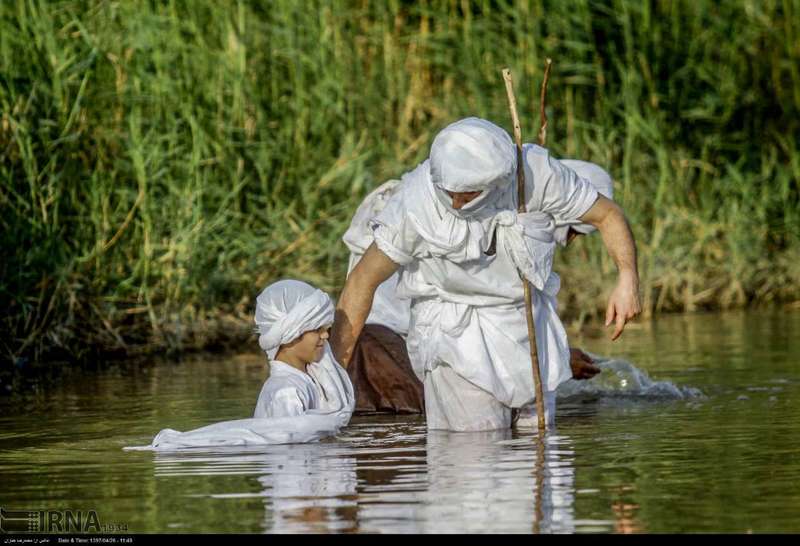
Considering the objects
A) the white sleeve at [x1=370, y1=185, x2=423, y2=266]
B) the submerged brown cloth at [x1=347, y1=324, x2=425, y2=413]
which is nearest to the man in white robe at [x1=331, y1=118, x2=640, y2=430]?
the white sleeve at [x1=370, y1=185, x2=423, y2=266]

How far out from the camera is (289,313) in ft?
23.2

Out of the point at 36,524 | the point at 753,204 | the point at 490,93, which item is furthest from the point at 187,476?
the point at 753,204

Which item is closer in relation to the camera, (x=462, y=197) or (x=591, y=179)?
(x=462, y=197)

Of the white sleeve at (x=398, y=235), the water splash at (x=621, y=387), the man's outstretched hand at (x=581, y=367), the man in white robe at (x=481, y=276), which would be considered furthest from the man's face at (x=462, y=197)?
the water splash at (x=621, y=387)

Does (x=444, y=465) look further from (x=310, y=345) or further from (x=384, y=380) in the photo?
(x=384, y=380)

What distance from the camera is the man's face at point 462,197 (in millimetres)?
6605

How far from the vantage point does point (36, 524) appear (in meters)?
5.26

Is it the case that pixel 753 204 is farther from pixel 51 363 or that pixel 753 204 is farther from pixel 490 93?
pixel 51 363

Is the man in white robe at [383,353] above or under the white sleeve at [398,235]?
under

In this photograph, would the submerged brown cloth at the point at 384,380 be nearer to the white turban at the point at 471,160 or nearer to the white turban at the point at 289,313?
the white turban at the point at 289,313

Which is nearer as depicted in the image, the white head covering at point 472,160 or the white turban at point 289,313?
the white head covering at point 472,160

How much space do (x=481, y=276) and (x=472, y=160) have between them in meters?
0.59

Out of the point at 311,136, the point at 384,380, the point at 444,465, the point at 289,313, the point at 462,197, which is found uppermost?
the point at 311,136

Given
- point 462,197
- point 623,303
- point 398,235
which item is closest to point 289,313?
point 398,235
